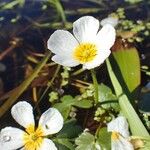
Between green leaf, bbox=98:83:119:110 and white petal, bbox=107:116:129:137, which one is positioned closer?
white petal, bbox=107:116:129:137

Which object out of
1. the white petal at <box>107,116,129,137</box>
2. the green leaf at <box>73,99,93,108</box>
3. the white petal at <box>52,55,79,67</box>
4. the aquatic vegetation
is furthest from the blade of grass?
the white petal at <box>107,116,129,137</box>

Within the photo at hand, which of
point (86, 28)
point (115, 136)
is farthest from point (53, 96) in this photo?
point (115, 136)

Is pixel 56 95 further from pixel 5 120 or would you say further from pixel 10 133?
pixel 10 133

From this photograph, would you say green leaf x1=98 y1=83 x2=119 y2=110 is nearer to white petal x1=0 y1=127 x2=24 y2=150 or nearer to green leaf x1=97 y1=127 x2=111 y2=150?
green leaf x1=97 y1=127 x2=111 y2=150

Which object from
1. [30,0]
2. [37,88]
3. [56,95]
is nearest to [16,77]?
[37,88]

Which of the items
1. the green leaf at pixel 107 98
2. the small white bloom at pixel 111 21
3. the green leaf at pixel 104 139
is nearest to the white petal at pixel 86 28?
the green leaf at pixel 107 98

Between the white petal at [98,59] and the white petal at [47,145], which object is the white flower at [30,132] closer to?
the white petal at [47,145]

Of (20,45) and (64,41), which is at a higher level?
(64,41)

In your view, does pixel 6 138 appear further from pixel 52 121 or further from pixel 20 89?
pixel 20 89
